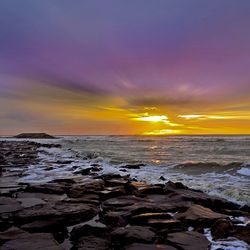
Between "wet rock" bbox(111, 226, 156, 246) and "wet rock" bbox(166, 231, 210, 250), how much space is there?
369 millimetres

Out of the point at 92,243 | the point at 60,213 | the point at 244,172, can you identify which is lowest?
the point at 244,172

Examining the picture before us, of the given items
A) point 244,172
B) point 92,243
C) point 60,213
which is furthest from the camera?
point 244,172

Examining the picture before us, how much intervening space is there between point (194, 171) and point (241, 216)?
12.0 metres

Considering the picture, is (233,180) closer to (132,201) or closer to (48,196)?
(132,201)

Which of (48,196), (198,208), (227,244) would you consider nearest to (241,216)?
(198,208)

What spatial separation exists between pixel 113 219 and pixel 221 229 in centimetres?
239

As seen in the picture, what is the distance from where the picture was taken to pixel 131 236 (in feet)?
19.5

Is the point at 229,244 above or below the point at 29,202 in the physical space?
below

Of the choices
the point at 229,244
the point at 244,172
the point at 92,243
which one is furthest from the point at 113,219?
the point at 244,172

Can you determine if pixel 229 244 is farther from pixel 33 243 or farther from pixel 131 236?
pixel 33 243

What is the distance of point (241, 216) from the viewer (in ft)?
26.4

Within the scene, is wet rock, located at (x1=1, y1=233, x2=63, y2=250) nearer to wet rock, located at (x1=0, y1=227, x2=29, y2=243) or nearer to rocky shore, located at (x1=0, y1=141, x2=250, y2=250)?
rocky shore, located at (x1=0, y1=141, x2=250, y2=250)

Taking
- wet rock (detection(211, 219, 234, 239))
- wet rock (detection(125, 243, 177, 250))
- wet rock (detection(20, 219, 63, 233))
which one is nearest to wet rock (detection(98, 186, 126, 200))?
wet rock (detection(20, 219, 63, 233))

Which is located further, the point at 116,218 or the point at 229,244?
the point at 116,218
